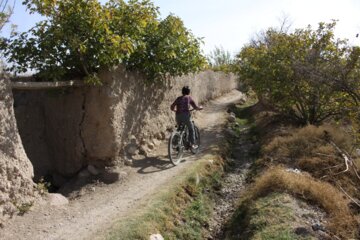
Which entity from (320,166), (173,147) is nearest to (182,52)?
(173,147)

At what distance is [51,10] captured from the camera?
7453mm

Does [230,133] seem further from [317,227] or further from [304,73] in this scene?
[317,227]

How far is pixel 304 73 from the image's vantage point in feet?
36.9

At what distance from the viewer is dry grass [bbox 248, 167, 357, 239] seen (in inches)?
226

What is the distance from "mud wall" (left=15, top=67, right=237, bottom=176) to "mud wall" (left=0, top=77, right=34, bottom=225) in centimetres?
210

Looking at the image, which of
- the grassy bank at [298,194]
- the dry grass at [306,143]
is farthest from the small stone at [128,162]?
the dry grass at [306,143]

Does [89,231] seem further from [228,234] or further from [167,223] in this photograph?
[228,234]

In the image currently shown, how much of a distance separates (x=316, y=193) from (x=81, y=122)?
4889 mm

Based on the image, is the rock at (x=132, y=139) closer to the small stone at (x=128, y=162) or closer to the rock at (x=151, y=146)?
the small stone at (x=128, y=162)

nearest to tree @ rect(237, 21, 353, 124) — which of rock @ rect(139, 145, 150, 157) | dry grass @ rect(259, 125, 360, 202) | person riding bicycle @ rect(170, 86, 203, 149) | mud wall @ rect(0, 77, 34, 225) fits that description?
dry grass @ rect(259, 125, 360, 202)

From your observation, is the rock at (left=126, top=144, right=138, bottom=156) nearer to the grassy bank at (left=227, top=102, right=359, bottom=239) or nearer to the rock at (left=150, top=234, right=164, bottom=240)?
the grassy bank at (left=227, top=102, right=359, bottom=239)

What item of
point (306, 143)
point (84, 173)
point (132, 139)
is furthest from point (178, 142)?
point (306, 143)

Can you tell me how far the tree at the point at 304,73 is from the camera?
11.4 metres

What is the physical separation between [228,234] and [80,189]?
305 cm
